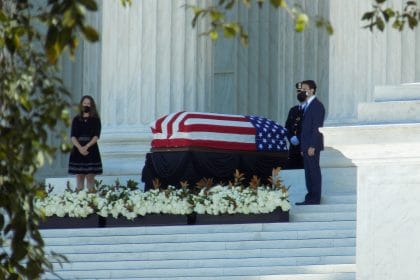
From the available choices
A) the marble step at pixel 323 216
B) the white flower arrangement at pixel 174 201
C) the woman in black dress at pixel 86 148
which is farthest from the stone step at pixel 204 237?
the woman in black dress at pixel 86 148

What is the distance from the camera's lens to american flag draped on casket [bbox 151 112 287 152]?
83.7 feet

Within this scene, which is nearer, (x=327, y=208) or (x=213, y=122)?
(x=327, y=208)

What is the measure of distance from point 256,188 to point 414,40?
4.93 m

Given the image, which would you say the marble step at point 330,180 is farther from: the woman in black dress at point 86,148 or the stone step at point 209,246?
the stone step at point 209,246

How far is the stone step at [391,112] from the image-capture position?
585 inches

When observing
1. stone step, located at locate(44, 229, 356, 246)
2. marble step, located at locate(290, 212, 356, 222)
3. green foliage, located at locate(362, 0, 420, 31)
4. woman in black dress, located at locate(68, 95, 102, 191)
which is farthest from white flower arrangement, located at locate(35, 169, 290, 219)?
green foliage, located at locate(362, 0, 420, 31)

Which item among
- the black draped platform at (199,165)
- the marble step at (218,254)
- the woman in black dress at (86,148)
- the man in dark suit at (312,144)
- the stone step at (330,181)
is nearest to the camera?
the marble step at (218,254)

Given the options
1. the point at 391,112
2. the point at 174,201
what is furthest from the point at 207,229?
the point at 391,112

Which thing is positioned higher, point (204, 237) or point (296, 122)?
point (296, 122)

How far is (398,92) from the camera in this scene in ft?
50.8

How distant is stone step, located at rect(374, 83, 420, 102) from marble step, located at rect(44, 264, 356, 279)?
4645 millimetres

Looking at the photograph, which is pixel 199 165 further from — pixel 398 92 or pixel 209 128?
pixel 398 92

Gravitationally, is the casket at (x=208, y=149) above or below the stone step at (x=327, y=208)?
above

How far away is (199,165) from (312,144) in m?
2.36
